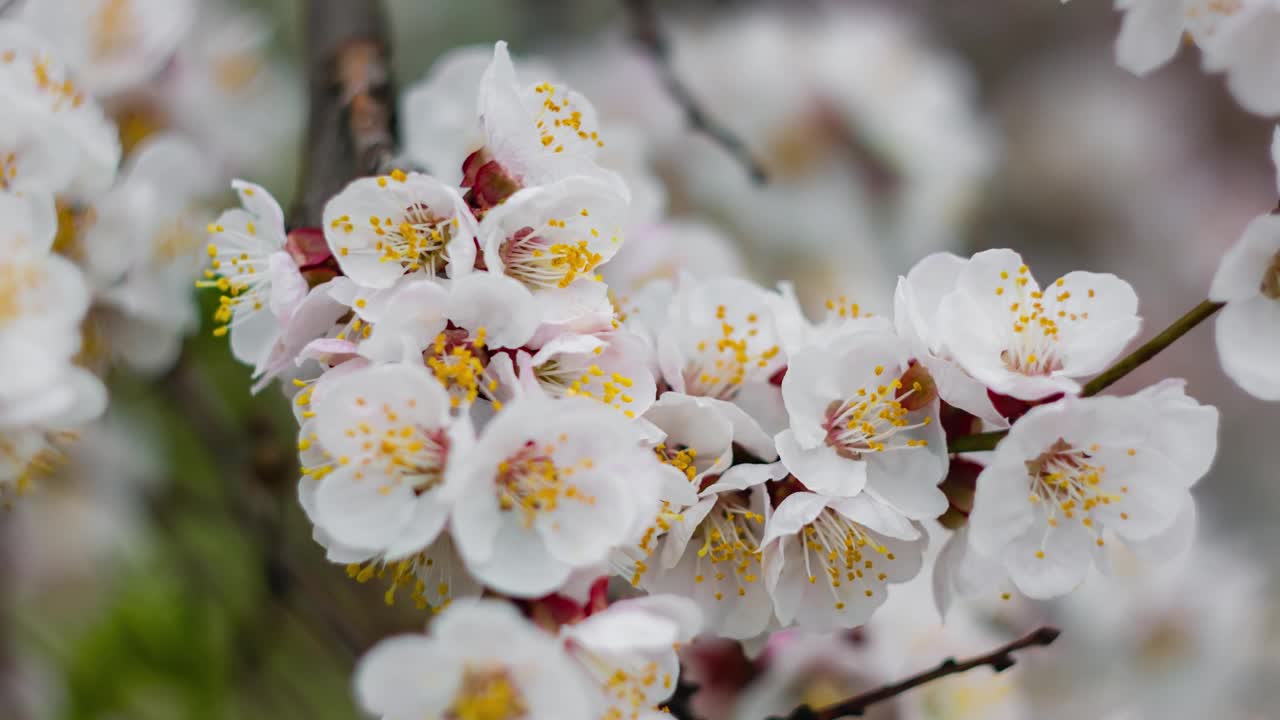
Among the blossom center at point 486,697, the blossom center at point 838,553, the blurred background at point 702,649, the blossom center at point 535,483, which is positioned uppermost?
the blossom center at point 535,483

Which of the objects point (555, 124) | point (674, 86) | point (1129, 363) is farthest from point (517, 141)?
point (674, 86)

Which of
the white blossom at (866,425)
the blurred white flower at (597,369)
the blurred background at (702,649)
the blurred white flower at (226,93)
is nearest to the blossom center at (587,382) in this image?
the blurred white flower at (597,369)

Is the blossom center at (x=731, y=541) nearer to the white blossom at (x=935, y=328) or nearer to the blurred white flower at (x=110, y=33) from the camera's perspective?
the white blossom at (x=935, y=328)

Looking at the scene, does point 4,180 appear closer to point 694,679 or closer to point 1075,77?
point 694,679

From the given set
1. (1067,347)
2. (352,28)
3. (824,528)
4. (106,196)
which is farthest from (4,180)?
(1067,347)

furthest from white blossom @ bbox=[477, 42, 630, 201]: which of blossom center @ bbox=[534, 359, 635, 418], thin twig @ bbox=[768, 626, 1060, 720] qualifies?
thin twig @ bbox=[768, 626, 1060, 720]

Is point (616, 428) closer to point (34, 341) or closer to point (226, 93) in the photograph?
point (34, 341)

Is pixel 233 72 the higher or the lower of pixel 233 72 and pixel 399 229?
the lower

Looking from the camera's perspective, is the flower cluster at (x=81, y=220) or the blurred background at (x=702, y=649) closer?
the flower cluster at (x=81, y=220)
